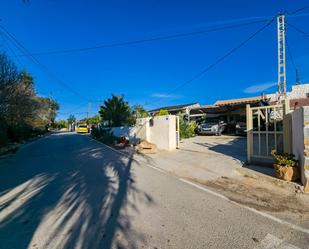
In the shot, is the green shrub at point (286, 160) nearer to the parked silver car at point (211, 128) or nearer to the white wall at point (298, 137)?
the white wall at point (298, 137)

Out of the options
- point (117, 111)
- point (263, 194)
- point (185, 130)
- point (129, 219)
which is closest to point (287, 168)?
point (263, 194)

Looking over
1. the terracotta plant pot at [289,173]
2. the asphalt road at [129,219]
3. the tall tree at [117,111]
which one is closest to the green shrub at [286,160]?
the terracotta plant pot at [289,173]

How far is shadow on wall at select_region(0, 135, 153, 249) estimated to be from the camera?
4.06m

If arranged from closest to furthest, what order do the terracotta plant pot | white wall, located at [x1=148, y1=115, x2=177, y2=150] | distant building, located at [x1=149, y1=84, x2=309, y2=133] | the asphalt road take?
the asphalt road
the terracotta plant pot
white wall, located at [x1=148, y1=115, x2=177, y2=150]
distant building, located at [x1=149, y1=84, x2=309, y2=133]

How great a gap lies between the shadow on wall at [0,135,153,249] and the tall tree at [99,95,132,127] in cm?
2175

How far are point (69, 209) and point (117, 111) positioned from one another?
26.1 meters

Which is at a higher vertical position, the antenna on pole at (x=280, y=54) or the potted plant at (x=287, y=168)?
the antenna on pole at (x=280, y=54)

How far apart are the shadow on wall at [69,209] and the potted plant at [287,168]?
393 cm

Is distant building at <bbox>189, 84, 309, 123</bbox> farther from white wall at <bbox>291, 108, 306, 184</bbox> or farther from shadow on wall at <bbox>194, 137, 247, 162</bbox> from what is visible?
white wall at <bbox>291, 108, 306, 184</bbox>

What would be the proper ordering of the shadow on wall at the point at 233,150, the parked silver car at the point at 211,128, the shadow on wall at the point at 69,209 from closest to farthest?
the shadow on wall at the point at 69,209 < the shadow on wall at the point at 233,150 < the parked silver car at the point at 211,128

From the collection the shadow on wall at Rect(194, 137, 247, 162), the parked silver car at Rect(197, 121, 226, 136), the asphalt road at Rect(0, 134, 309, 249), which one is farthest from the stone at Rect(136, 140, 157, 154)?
the parked silver car at Rect(197, 121, 226, 136)

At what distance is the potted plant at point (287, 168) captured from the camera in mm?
7328

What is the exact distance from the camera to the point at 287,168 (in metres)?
7.38

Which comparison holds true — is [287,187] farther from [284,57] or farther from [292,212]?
[284,57]
